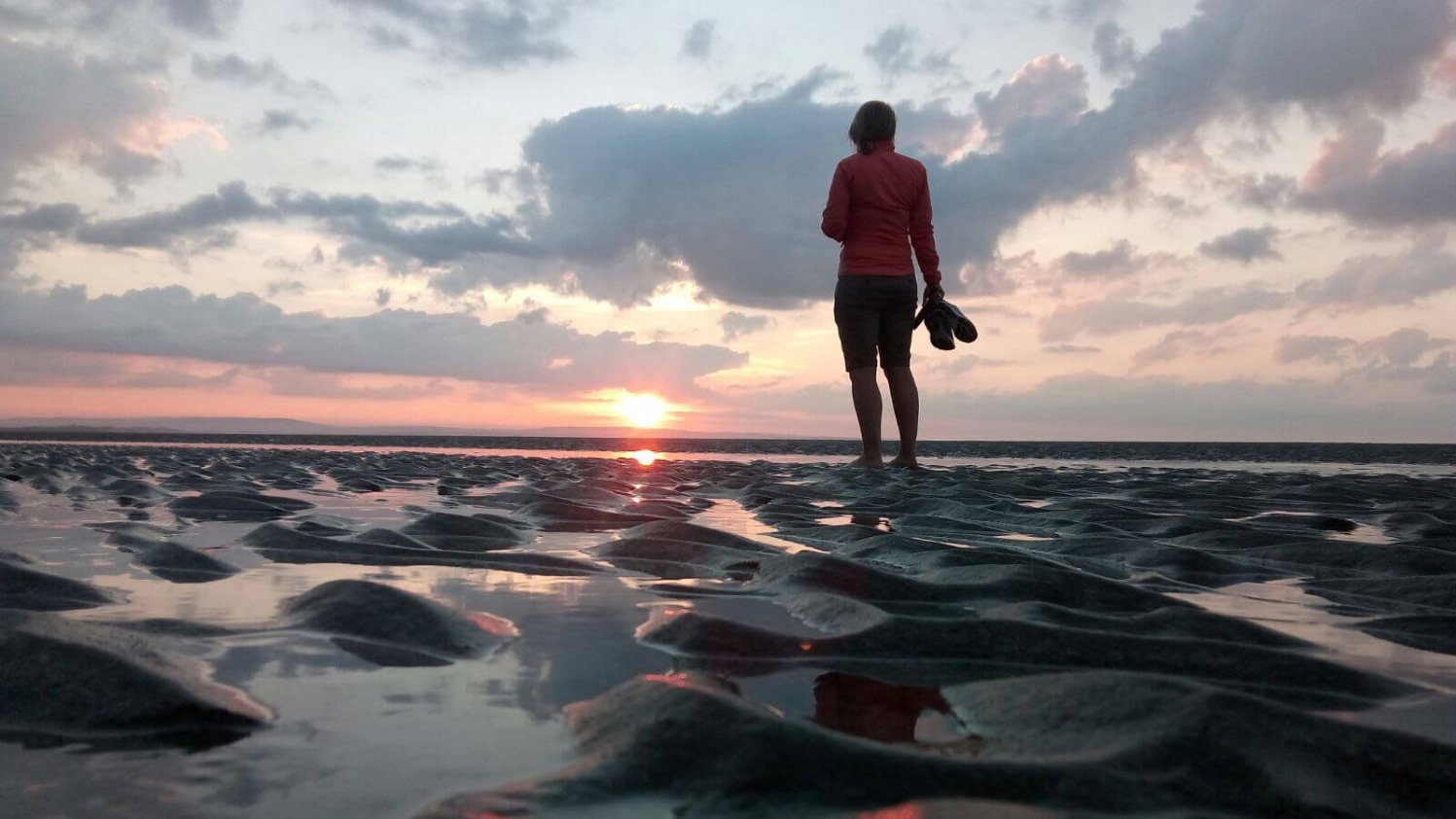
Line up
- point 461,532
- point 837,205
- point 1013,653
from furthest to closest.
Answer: point 837,205, point 461,532, point 1013,653

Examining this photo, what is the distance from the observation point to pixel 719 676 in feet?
5.67

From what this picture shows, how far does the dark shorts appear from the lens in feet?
27.0

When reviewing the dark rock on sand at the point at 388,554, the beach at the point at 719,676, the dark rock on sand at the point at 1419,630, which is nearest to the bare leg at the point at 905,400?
the beach at the point at 719,676

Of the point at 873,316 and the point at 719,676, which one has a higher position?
the point at 873,316

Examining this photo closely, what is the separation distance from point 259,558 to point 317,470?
7.59 meters

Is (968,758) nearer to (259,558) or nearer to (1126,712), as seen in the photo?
(1126,712)

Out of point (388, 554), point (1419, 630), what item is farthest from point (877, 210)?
point (1419, 630)

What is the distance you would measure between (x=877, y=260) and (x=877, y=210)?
1.35ft

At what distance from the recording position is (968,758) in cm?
120

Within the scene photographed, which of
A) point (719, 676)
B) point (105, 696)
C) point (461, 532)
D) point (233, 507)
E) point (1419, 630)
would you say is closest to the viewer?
point (105, 696)

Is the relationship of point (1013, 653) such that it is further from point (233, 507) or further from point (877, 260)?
point (877, 260)

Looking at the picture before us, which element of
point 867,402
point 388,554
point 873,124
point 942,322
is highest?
point 873,124

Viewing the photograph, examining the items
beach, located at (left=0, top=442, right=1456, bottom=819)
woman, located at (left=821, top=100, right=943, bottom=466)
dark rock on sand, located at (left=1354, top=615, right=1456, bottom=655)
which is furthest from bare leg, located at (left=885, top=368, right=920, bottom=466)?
dark rock on sand, located at (left=1354, top=615, right=1456, bottom=655)

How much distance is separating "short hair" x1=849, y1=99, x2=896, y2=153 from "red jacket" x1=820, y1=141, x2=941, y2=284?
7cm
